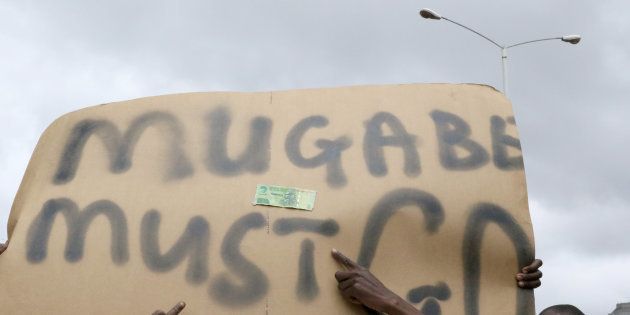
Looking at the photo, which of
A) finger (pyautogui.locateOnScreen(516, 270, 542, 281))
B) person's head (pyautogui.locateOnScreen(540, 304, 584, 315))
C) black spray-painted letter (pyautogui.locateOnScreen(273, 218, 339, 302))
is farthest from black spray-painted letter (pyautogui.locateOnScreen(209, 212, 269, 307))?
person's head (pyautogui.locateOnScreen(540, 304, 584, 315))

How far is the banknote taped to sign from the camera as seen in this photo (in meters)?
3.39

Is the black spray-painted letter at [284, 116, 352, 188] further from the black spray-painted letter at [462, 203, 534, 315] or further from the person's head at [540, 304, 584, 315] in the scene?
the person's head at [540, 304, 584, 315]

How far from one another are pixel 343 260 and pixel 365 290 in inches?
6.0

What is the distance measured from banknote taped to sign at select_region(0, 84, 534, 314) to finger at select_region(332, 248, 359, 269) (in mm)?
37

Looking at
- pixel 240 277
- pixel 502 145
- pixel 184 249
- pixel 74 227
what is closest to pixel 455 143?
pixel 502 145

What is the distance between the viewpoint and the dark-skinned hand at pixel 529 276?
3422 millimetres

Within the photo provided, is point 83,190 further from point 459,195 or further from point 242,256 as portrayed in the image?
point 459,195

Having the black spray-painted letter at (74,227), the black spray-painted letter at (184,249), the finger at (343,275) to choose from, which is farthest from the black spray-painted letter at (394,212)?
the black spray-painted letter at (74,227)

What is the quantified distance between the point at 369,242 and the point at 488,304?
0.54m

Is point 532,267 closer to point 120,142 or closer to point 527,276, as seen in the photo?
point 527,276

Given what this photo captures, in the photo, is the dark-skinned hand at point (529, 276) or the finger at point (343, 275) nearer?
the finger at point (343, 275)

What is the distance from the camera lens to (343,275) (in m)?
A: 3.31

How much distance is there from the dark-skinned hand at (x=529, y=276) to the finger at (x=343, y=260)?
68 centimetres

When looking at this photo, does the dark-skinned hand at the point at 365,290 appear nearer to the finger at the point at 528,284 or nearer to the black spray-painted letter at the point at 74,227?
the finger at the point at 528,284
